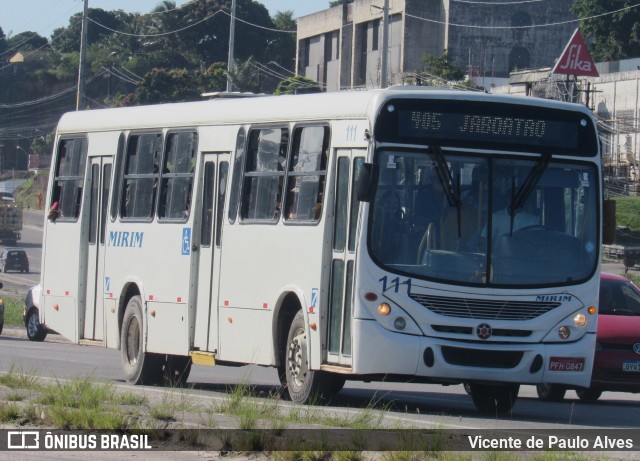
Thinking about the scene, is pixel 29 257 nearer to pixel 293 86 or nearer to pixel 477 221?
pixel 293 86

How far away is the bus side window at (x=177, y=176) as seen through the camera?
16141mm

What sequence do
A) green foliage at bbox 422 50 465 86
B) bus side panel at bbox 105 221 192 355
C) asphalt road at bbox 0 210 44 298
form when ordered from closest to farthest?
bus side panel at bbox 105 221 192 355, asphalt road at bbox 0 210 44 298, green foliage at bbox 422 50 465 86

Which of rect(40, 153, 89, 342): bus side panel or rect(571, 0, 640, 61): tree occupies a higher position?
rect(571, 0, 640, 61): tree

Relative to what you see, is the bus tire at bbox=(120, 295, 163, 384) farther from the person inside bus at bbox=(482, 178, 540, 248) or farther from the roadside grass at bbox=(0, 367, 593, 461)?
the person inside bus at bbox=(482, 178, 540, 248)

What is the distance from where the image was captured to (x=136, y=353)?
674 inches

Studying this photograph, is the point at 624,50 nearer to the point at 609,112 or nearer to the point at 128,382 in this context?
the point at 609,112

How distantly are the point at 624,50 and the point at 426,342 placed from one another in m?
74.6

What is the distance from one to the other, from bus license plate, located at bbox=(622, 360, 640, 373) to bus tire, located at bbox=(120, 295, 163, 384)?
598 centimetres

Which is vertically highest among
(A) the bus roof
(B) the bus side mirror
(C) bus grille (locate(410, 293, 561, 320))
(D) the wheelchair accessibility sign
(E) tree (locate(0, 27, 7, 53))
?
(E) tree (locate(0, 27, 7, 53))

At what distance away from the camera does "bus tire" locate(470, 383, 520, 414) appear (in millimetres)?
14336

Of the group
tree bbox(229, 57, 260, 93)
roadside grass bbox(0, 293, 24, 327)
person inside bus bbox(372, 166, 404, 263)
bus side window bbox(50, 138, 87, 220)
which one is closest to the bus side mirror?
person inside bus bbox(372, 166, 404, 263)

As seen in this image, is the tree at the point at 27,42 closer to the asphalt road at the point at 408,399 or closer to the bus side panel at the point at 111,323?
the asphalt road at the point at 408,399

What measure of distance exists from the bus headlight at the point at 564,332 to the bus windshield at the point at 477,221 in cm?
45

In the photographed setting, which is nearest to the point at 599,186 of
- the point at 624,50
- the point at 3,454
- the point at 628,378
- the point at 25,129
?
the point at 628,378
